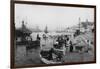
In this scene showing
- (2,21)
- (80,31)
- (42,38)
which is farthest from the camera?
(80,31)

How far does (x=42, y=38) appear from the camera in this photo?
6.61 ft

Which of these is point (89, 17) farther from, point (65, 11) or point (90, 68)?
point (90, 68)

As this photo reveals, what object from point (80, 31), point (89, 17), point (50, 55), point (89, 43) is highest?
point (89, 17)

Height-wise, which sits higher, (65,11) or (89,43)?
(65,11)

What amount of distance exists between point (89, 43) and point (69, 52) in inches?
12.1

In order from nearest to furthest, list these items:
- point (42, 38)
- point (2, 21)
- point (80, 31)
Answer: point (2, 21) → point (42, 38) → point (80, 31)

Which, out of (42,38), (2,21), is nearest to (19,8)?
(2,21)

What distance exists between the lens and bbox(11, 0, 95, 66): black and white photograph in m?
1.94

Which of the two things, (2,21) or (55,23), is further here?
(55,23)

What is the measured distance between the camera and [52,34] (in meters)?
2.05

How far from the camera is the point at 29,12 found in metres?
1.96

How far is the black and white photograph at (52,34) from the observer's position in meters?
1.94

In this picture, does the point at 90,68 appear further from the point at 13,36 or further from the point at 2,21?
the point at 2,21

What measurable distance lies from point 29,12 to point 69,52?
2.32 ft
